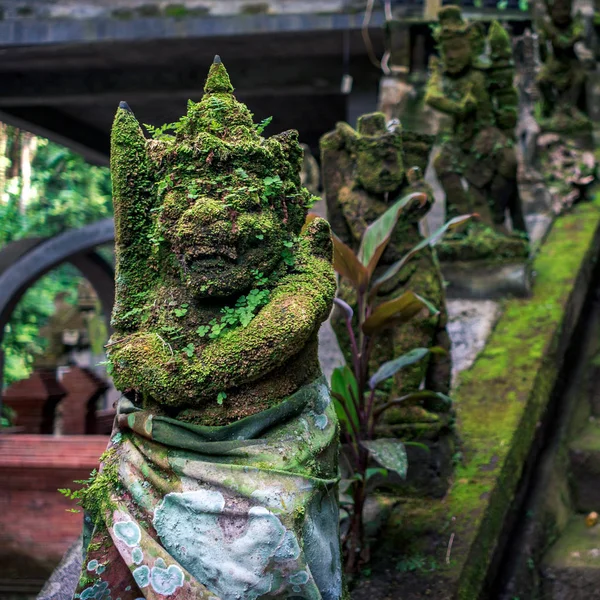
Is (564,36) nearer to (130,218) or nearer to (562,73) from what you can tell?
(562,73)

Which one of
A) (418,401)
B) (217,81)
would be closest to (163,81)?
(418,401)

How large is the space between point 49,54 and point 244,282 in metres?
9.68

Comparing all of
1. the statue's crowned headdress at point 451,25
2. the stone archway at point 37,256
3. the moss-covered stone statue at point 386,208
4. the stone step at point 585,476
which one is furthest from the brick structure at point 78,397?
the statue's crowned headdress at point 451,25

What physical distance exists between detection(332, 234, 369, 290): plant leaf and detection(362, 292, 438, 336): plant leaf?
0.16m

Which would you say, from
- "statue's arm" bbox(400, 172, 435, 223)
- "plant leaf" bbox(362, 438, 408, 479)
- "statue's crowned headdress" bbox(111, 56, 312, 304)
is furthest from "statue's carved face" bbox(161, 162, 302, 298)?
"statue's arm" bbox(400, 172, 435, 223)

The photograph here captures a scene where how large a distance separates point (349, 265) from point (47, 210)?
1121cm

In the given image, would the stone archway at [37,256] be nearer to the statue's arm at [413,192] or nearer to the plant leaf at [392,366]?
the statue's arm at [413,192]

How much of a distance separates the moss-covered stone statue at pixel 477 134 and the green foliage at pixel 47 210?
7.17 meters

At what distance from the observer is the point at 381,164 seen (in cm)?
477

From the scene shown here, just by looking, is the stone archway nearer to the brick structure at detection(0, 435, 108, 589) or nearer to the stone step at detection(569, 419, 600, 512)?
the brick structure at detection(0, 435, 108, 589)

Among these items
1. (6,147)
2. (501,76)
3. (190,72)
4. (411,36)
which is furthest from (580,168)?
(6,147)

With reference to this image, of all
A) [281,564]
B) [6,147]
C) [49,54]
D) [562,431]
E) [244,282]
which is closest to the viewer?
[281,564]

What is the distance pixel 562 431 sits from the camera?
5180 mm

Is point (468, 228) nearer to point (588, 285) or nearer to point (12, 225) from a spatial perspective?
point (588, 285)
